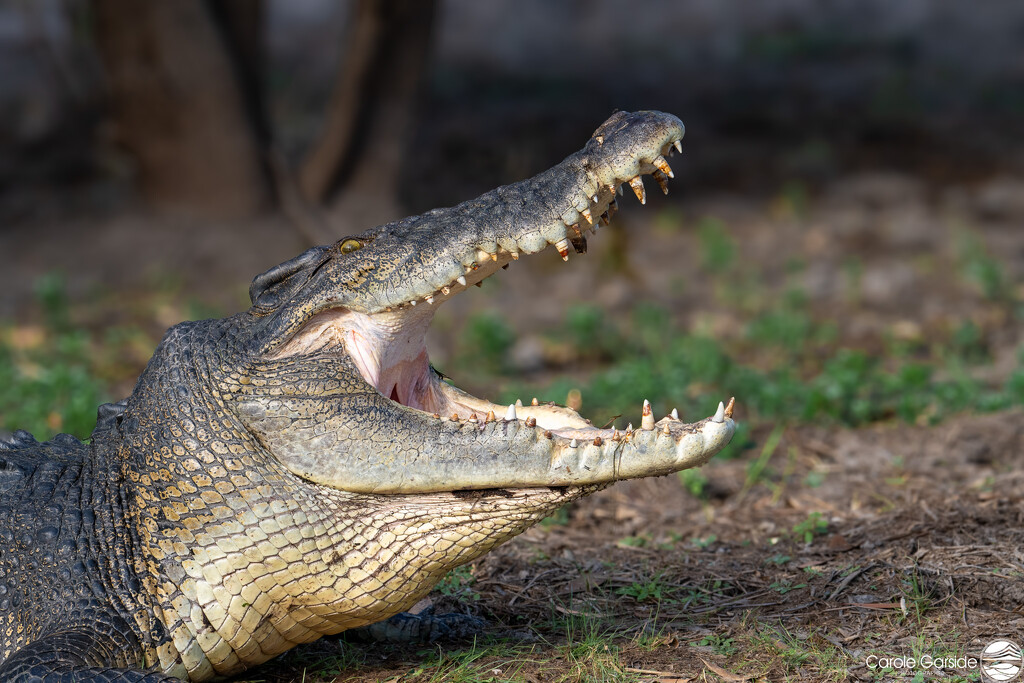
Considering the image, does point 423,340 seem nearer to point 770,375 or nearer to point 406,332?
point 406,332

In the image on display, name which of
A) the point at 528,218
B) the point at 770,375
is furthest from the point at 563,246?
the point at 770,375

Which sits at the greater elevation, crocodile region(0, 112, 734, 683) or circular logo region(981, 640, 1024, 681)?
crocodile region(0, 112, 734, 683)

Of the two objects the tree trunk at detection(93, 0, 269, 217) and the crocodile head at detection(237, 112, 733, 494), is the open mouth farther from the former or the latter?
the tree trunk at detection(93, 0, 269, 217)

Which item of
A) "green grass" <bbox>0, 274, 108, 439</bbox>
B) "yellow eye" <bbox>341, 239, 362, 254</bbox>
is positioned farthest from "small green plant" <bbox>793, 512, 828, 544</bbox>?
"green grass" <bbox>0, 274, 108, 439</bbox>

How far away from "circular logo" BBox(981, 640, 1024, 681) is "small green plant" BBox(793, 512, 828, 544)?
0.95 metres

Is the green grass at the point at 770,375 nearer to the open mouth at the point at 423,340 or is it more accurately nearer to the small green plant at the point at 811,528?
the small green plant at the point at 811,528

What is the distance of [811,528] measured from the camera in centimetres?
372

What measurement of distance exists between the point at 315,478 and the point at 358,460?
12 cm

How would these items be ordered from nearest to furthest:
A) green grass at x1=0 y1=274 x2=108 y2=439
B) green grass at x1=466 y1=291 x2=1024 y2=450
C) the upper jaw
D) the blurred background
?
the upper jaw
green grass at x1=0 y1=274 x2=108 y2=439
green grass at x1=466 y1=291 x2=1024 y2=450
the blurred background

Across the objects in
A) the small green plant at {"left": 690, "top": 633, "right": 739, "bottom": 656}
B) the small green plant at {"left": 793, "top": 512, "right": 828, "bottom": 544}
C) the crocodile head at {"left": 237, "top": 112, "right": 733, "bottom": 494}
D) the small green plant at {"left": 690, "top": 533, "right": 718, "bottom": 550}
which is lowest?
the small green plant at {"left": 690, "top": 633, "right": 739, "bottom": 656}

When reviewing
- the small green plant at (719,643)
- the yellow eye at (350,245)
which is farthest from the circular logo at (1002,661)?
the yellow eye at (350,245)

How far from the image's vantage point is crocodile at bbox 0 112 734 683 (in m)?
2.52

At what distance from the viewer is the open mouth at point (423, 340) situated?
259 centimetres

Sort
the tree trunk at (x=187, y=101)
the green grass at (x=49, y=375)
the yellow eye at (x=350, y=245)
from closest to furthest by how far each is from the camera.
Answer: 1. the yellow eye at (x=350, y=245)
2. the green grass at (x=49, y=375)
3. the tree trunk at (x=187, y=101)
